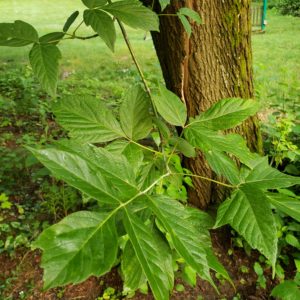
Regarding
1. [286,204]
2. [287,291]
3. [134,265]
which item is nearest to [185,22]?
[286,204]

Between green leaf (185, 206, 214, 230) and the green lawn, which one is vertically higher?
green leaf (185, 206, 214, 230)

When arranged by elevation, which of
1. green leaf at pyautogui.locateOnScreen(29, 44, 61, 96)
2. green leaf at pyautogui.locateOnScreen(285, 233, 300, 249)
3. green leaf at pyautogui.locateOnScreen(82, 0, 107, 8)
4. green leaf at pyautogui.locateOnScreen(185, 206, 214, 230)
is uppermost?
green leaf at pyautogui.locateOnScreen(82, 0, 107, 8)

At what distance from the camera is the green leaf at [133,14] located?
2.70 feet

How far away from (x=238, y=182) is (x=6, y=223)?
75.8 inches

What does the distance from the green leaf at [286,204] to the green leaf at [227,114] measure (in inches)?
11.1

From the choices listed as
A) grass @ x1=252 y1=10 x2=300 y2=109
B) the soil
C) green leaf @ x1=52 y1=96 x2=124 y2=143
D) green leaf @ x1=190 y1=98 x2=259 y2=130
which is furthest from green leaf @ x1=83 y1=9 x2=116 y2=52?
grass @ x1=252 y1=10 x2=300 y2=109

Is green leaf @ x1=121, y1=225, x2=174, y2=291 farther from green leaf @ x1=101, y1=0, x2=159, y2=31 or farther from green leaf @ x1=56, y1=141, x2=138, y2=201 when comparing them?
green leaf @ x1=101, y1=0, x2=159, y2=31

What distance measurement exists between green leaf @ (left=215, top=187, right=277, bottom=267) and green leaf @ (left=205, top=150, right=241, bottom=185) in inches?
3.5

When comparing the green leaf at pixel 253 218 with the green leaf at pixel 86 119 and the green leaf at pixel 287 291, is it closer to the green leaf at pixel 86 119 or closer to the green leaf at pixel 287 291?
the green leaf at pixel 86 119

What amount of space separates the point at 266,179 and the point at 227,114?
0.26 meters

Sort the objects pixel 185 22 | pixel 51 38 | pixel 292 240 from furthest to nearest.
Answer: pixel 292 240
pixel 185 22
pixel 51 38

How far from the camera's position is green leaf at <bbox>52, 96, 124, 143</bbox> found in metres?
0.98

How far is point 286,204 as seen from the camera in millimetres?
751

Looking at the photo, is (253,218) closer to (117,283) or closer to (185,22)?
(185,22)
